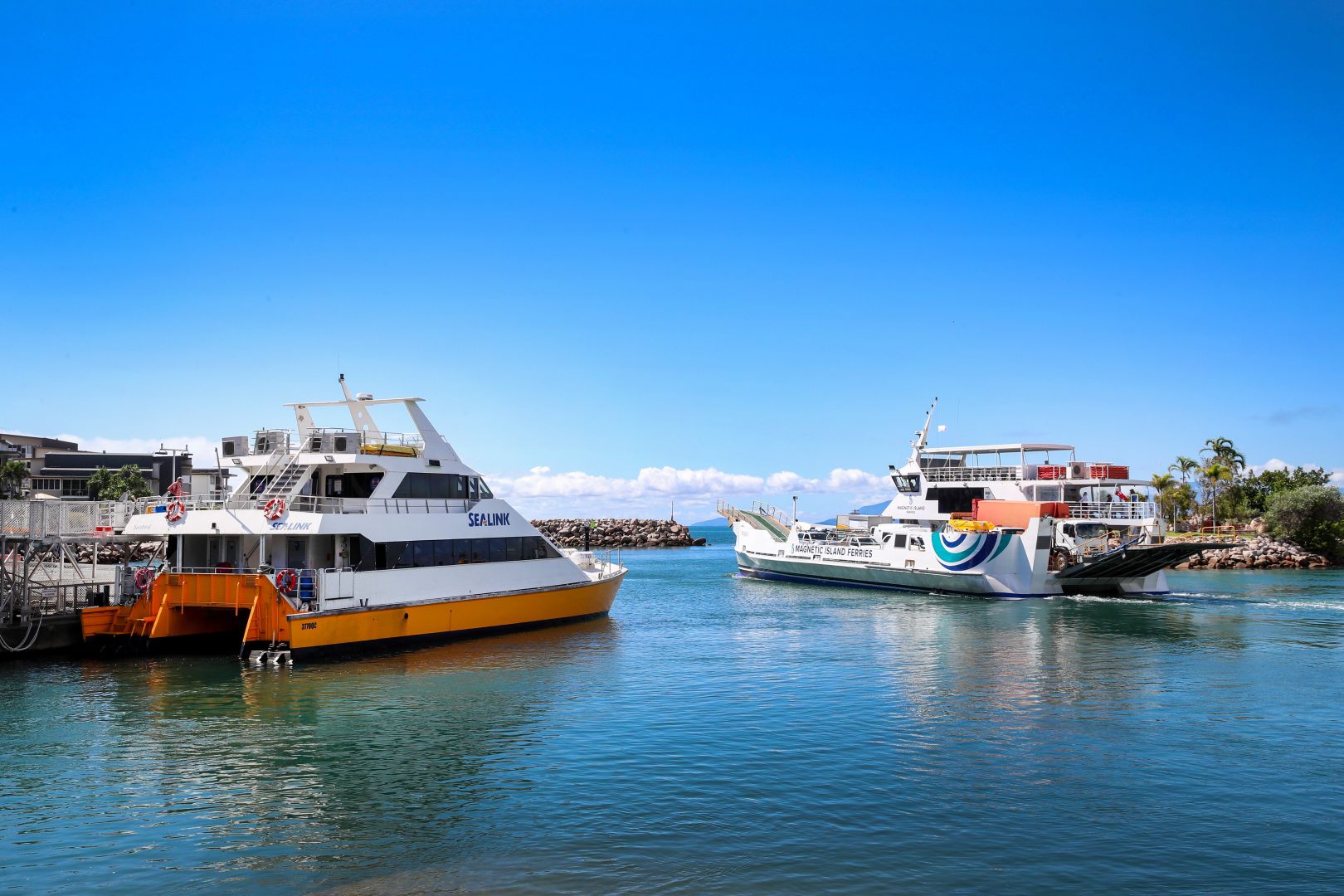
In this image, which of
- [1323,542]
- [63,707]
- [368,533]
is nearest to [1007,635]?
[368,533]

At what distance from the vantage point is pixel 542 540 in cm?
3444

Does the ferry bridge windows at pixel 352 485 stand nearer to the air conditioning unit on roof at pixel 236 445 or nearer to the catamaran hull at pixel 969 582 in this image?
the air conditioning unit on roof at pixel 236 445

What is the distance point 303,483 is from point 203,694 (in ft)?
24.0

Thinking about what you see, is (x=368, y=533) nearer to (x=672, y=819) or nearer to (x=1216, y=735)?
(x=672, y=819)

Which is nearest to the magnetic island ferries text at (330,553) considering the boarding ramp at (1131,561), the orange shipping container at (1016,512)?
the orange shipping container at (1016,512)

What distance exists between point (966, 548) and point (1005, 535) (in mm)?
1990

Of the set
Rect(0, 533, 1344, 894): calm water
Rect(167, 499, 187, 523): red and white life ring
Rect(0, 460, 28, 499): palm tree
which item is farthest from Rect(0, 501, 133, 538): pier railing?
Rect(0, 460, 28, 499): palm tree

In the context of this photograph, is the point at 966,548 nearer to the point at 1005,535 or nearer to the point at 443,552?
the point at 1005,535

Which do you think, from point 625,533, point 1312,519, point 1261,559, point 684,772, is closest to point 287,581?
point 684,772

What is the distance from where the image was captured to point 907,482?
55.4 meters

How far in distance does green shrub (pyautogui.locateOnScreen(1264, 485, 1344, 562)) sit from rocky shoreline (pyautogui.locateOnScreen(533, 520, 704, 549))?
73.6 metres

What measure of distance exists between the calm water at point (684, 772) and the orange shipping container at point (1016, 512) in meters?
16.9

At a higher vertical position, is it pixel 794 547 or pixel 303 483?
pixel 303 483

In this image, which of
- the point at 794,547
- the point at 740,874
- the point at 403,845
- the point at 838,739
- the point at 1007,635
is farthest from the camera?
the point at 794,547
